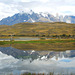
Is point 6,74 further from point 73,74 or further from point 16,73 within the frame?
point 73,74

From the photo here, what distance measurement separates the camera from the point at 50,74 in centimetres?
2877

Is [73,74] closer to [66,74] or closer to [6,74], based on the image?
[66,74]

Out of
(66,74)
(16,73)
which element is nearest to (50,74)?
(66,74)

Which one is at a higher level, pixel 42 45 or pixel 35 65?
pixel 35 65

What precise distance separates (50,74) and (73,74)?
15.1 ft

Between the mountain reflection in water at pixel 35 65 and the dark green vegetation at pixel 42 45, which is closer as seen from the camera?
the mountain reflection in water at pixel 35 65

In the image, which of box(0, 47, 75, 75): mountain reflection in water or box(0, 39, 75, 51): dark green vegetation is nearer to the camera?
box(0, 47, 75, 75): mountain reflection in water

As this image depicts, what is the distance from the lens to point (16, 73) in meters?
30.5

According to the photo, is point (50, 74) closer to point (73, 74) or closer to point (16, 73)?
point (73, 74)

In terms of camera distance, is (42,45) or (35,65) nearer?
(35,65)

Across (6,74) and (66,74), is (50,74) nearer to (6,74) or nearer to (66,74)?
(66,74)

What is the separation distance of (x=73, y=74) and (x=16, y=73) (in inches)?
441

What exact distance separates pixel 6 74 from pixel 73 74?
12.9m

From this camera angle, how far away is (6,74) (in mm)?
29344
